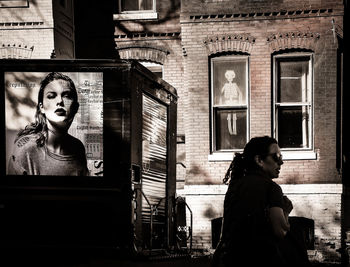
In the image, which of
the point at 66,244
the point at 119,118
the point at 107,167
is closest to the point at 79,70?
the point at 119,118

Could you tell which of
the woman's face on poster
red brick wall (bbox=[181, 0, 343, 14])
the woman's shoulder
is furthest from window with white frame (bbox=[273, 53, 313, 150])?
the woman's shoulder

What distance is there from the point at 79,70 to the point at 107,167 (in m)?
1.16

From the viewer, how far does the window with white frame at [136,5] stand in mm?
14742

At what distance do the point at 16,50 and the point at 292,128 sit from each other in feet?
22.0

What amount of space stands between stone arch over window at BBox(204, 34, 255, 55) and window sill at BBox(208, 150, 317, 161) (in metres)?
2.32

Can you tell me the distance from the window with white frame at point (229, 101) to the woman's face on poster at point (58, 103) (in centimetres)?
700

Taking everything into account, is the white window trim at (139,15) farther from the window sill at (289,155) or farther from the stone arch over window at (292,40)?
the window sill at (289,155)

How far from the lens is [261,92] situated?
13172mm

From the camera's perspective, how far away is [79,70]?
22.1 ft

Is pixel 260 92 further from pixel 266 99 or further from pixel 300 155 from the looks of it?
pixel 300 155

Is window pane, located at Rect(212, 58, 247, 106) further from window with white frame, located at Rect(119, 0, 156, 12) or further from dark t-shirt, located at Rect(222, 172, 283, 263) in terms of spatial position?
dark t-shirt, located at Rect(222, 172, 283, 263)

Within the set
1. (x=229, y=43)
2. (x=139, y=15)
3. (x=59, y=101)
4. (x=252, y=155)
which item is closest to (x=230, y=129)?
(x=229, y=43)

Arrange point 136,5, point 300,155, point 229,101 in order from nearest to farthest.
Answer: point 300,155, point 229,101, point 136,5

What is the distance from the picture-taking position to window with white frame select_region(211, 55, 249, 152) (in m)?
13.4
